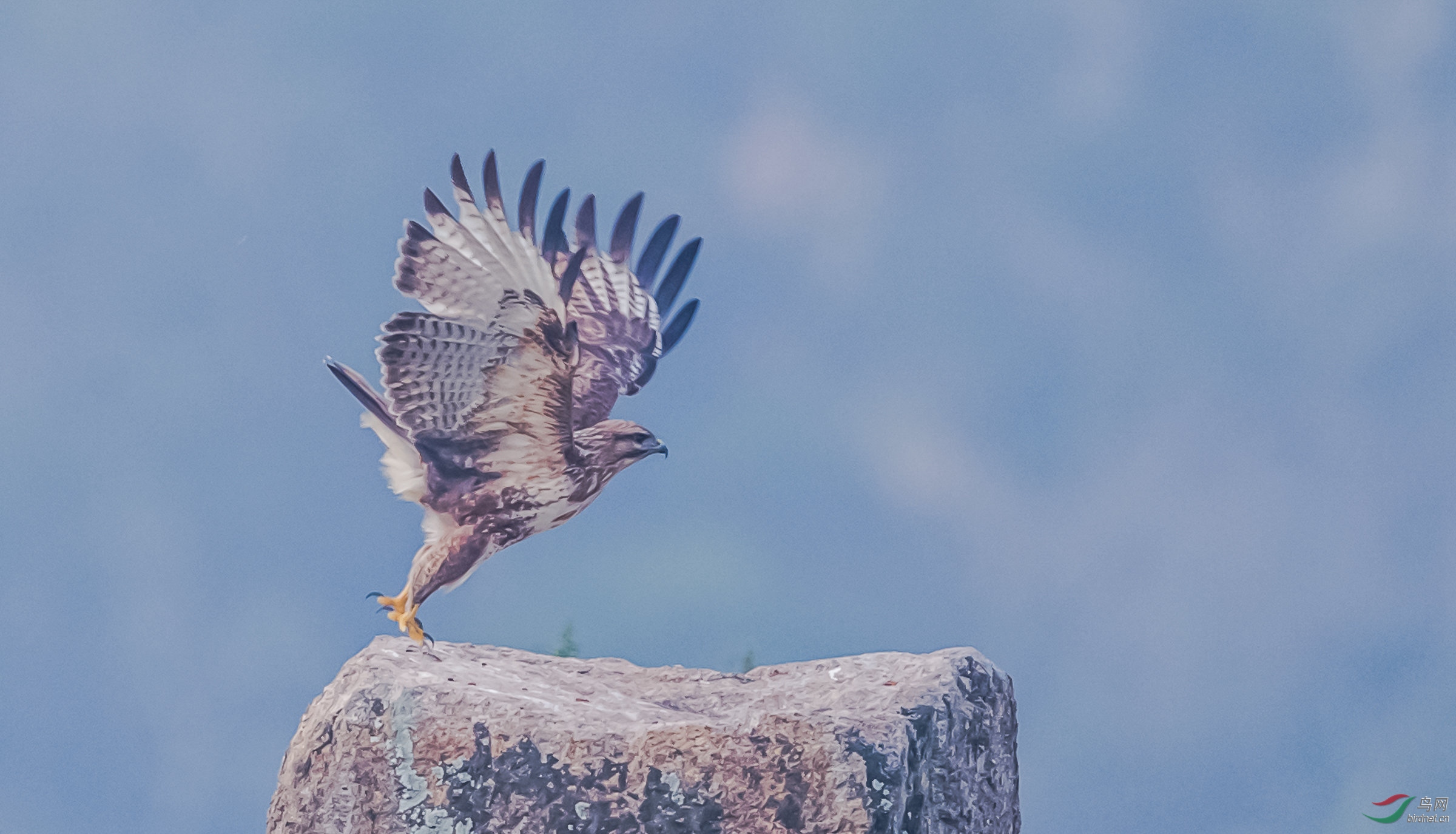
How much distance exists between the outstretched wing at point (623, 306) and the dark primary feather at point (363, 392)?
33.8 inches

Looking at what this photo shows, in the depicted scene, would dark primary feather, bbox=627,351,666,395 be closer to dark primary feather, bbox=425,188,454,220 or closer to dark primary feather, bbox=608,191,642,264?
dark primary feather, bbox=608,191,642,264

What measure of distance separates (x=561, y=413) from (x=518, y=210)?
757mm

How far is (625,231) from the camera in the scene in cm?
584

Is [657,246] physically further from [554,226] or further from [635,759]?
[635,759]

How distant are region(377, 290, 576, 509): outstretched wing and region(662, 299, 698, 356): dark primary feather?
115 cm

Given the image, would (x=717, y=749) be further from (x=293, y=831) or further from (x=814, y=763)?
(x=293, y=831)

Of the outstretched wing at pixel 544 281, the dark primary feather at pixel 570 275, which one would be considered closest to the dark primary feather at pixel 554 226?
the outstretched wing at pixel 544 281

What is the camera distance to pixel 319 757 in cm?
470

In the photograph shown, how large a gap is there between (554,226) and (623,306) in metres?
0.94

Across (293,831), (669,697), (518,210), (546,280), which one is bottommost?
(293,831)

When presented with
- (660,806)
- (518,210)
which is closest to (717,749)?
(660,806)

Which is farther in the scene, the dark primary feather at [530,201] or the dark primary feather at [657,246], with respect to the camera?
the dark primary feather at [657,246]

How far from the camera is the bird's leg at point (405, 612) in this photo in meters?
5.03

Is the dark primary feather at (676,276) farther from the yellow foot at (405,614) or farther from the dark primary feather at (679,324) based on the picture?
the yellow foot at (405,614)
